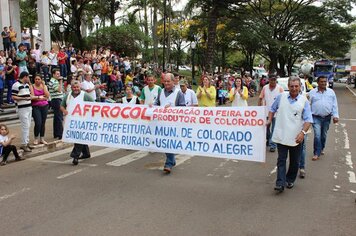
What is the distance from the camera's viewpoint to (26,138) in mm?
9070

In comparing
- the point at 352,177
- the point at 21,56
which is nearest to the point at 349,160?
the point at 352,177

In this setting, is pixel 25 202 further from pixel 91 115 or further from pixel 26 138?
pixel 26 138

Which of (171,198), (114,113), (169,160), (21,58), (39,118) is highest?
(21,58)

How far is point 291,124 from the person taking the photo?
588 centimetres

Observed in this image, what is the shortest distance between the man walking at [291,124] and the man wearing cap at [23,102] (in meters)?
5.66

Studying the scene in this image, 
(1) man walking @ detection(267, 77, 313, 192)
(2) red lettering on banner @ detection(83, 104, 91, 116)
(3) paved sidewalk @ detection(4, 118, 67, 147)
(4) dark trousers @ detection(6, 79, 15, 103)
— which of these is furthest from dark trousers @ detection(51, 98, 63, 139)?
(1) man walking @ detection(267, 77, 313, 192)

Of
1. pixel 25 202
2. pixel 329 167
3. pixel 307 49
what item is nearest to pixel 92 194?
pixel 25 202

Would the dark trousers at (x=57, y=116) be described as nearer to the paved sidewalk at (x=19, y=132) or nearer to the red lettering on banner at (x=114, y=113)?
the paved sidewalk at (x=19, y=132)

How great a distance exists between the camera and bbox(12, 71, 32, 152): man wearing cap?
28.8 feet

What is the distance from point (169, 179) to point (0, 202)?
8.82ft

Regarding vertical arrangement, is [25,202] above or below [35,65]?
below

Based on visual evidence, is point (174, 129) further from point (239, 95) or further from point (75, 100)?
point (239, 95)

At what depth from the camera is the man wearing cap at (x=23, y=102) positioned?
879 cm

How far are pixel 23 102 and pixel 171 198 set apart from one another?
4758 mm
